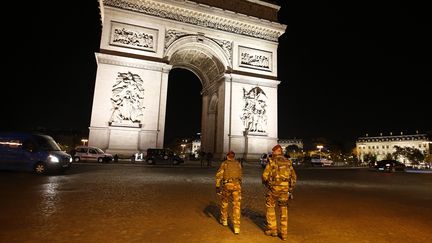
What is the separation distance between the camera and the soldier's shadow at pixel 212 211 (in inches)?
198

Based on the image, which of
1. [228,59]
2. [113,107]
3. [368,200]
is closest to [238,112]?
[228,59]

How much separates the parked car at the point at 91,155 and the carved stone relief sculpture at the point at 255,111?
1144cm

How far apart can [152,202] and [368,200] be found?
18.1 ft

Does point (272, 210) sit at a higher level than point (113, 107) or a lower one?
lower

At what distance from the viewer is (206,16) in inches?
968

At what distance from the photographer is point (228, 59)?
82.3 ft

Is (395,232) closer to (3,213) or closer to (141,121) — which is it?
(3,213)

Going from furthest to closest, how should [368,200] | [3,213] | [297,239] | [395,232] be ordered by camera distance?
[368,200] < [3,213] < [395,232] < [297,239]

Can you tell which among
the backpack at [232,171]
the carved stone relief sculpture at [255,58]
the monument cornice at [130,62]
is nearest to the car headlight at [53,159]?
the backpack at [232,171]

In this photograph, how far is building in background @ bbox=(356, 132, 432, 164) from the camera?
99094 mm

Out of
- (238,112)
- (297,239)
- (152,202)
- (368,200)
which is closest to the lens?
(297,239)

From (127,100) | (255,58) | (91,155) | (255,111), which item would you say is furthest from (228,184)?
(255,58)

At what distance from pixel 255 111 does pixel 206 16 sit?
30.8 ft

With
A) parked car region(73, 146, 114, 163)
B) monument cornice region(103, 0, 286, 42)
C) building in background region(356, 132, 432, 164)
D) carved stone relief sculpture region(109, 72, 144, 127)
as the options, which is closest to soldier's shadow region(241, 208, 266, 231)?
parked car region(73, 146, 114, 163)
